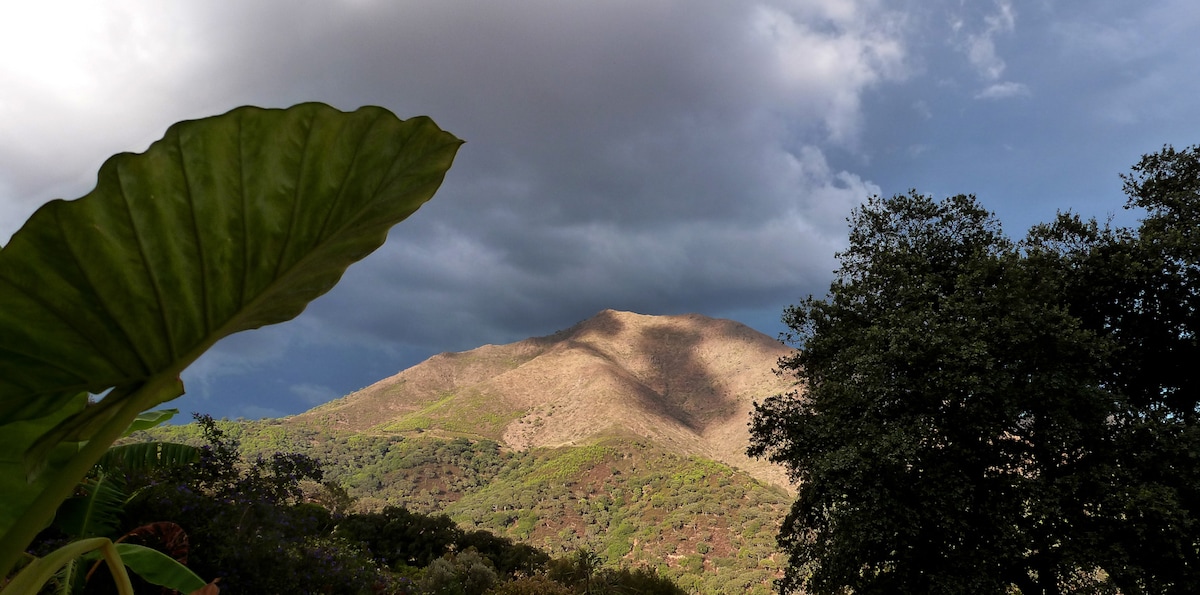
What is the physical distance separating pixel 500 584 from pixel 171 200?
45.2 ft

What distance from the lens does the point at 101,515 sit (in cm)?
631

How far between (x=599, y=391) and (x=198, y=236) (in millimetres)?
78166

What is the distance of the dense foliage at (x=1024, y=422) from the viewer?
435 inches

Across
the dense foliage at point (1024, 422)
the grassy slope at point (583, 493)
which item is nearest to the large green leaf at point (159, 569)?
the dense foliage at point (1024, 422)

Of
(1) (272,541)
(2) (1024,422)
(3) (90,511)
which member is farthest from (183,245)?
(2) (1024,422)

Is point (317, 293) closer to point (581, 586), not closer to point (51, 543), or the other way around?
point (51, 543)

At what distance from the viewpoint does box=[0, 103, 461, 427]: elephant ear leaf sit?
0.66 metres

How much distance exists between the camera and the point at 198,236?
0.72 meters

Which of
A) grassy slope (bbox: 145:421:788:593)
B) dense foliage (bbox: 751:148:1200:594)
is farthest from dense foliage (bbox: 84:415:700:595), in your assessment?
grassy slope (bbox: 145:421:788:593)

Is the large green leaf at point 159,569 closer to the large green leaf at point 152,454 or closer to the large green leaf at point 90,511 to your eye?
the large green leaf at point 90,511

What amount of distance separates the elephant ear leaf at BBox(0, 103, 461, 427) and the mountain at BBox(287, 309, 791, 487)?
206 feet

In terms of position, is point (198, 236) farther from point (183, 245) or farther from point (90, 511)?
point (90, 511)

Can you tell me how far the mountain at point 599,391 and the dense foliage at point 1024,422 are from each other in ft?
160

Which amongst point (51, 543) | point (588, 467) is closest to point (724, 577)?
point (588, 467)
